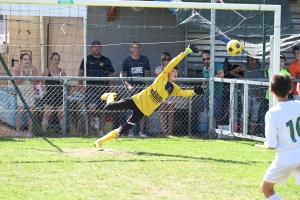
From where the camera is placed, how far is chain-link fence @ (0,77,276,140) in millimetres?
11484

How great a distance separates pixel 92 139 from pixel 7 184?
4.28m

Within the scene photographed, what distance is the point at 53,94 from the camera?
1184cm

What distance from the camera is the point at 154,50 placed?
13.6 meters

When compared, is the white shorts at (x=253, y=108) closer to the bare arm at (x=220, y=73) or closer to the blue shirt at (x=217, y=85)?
the blue shirt at (x=217, y=85)

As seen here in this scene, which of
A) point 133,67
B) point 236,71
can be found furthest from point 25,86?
point 236,71

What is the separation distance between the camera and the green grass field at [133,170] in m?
6.82

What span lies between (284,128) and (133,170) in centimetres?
296

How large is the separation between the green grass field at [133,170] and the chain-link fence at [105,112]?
2.60 feet

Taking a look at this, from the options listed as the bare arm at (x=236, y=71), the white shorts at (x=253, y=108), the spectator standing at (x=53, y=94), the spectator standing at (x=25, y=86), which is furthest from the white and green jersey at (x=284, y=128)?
the spectator standing at (x=25, y=86)

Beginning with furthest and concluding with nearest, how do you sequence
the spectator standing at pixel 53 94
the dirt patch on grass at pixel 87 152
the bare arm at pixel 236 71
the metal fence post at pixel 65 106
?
the bare arm at pixel 236 71
the spectator standing at pixel 53 94
the metal fence post at pixel 65 106
the dirt patch on grass at pixel 87 152

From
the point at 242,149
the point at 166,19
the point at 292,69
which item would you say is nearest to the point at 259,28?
the point at 292,69

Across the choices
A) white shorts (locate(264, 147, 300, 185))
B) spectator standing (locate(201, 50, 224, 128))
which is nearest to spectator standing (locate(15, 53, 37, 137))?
spectator standing (locate(201, 50, 224, 128))

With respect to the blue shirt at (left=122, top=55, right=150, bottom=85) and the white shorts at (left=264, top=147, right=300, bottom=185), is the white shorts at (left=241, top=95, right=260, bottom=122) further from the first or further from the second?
the white shorts at (left=264, top=147, right=300, bottom=185)

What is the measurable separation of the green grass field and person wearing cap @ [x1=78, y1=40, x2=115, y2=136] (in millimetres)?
1170
